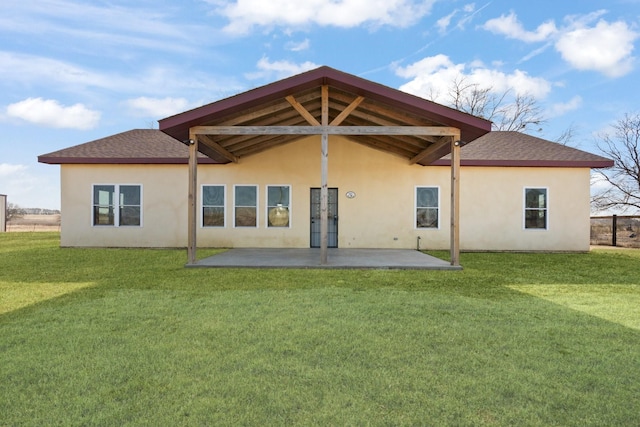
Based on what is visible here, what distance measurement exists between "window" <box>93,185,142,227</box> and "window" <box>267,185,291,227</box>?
13.1 feet

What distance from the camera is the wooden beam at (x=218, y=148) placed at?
886 cm

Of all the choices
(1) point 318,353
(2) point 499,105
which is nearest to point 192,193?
(1) point 318,353

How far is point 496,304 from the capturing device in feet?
16.4

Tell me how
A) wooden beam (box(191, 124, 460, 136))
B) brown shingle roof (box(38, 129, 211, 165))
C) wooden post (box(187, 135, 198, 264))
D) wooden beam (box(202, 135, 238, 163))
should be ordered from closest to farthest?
wooden beam (box(191, 124, 460, 136)) → wooden post (box(187, 135, 198, 264)) → wooden beam (box(202, 135, 238, 163)) → brown shingle roof (box(38, 129, 211, 165))

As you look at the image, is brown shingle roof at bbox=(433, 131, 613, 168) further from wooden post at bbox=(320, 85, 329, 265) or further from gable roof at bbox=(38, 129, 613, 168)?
wooden post at bbox=(320, 85, 329, 265)

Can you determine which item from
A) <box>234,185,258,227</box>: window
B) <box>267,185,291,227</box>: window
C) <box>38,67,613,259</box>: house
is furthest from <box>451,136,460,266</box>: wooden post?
<box>234,185,258,227</box>: window

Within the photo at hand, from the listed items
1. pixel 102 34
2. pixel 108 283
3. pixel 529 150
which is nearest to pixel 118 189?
pixel 108 283

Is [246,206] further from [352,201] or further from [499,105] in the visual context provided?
[499,105]

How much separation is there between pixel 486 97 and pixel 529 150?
15.7 m

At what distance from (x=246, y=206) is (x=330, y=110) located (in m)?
4.06

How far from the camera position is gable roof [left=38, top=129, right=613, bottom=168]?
37.8 feet

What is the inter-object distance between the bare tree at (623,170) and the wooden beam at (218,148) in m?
19.7

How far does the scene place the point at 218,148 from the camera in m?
9.86

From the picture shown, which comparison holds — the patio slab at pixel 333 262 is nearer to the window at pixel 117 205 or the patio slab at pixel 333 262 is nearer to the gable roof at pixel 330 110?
the gable roof at pixel 330 110
